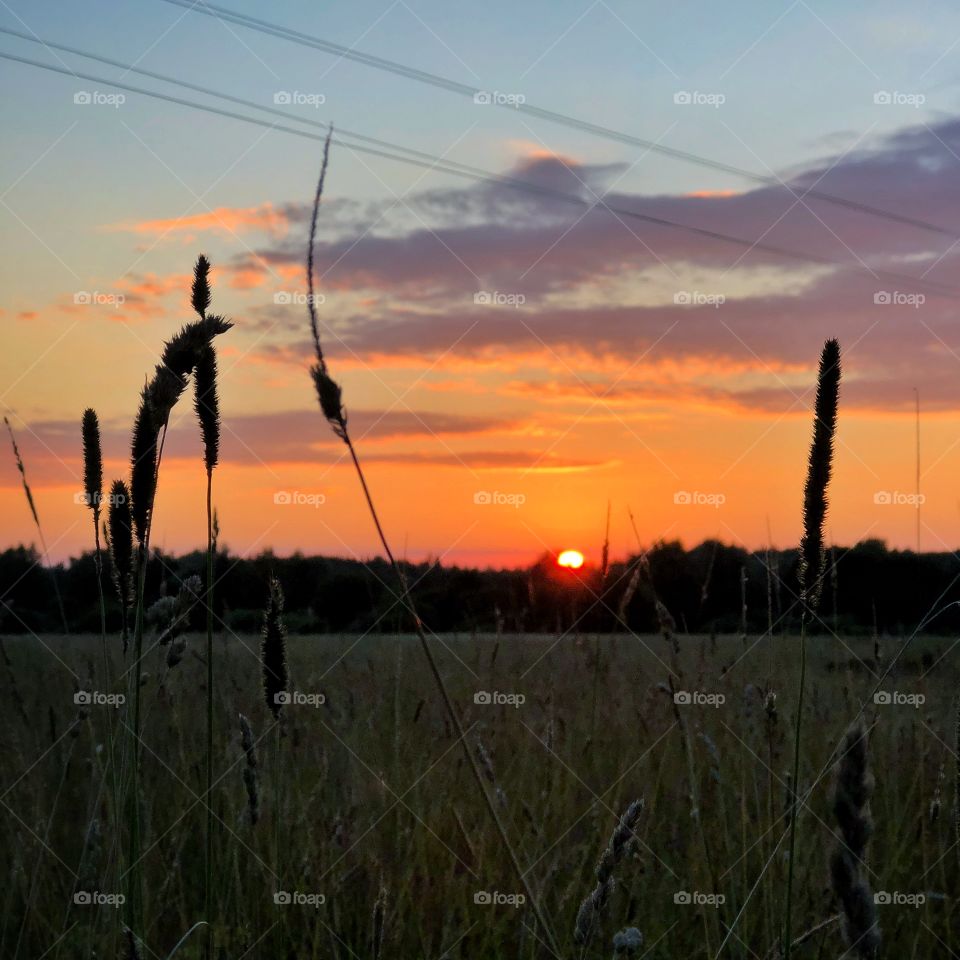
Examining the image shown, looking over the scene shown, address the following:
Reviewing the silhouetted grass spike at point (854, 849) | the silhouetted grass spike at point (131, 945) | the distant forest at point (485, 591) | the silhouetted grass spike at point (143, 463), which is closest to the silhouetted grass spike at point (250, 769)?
the silhouetted grass spike at point (131, 945)

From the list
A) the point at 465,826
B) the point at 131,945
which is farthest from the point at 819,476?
the point at 465,826

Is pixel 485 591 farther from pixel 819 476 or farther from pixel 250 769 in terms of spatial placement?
pixel 819 476

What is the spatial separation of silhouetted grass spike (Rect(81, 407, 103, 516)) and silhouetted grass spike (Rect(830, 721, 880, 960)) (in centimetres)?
147

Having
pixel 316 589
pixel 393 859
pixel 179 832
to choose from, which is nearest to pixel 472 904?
pixel 393 859

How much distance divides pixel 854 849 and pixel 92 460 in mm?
1577

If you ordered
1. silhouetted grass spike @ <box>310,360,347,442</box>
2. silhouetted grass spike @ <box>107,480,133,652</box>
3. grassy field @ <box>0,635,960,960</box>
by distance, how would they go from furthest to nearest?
grassy field @ <box>0,635,960,960</box> → silhouetted grass spike @ <box>107,480,133,652</box> → silhouetted grass spike @ <box>310,360,347,442</box>

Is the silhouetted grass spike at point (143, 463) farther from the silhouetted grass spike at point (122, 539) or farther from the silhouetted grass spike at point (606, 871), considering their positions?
the silhouetted grass spike at point (606, 871)

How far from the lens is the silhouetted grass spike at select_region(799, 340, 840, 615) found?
5.15ft

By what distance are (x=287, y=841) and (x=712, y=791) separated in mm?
1889

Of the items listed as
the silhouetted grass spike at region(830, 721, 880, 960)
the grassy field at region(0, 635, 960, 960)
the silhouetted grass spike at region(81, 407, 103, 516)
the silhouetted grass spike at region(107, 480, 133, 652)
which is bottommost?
the grassy field at region(0, 635, 960, 960)

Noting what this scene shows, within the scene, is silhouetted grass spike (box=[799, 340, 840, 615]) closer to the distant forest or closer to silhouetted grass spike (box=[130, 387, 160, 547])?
silhouetted grass spike (box=[130, 387, 160, 547])

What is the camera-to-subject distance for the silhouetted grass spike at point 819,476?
157 centimetres

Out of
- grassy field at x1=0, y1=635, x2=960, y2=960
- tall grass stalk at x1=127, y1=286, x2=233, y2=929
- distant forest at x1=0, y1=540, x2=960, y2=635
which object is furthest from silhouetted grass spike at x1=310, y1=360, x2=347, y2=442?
distant forest at x1=0, y1=540, x2=960, y2=635

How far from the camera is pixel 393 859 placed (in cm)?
365
